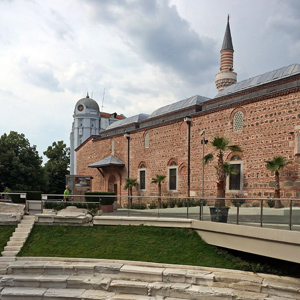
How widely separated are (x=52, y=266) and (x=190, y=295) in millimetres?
4801

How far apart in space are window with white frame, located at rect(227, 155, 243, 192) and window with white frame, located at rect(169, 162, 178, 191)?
15.5ft

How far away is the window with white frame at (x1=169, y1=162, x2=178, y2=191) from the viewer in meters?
21.4

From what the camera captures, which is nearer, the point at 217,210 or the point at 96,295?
the point at 96,295

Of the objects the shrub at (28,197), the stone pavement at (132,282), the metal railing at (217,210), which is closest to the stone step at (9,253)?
the stone pavement at (132,282)

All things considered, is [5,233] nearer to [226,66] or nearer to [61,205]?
[61,205]

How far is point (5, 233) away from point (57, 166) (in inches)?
1460

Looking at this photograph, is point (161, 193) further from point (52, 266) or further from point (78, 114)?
point (78, 114)

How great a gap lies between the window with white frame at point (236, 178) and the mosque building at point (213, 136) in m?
0.06

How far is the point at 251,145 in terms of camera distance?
16.6 metres

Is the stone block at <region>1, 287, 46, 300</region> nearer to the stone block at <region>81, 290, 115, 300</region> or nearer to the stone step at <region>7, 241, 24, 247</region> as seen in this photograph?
the stone block at <region>81, 290, 115, 300</region>

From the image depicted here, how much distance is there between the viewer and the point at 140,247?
11023 mm

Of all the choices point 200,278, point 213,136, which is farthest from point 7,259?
point 213,136

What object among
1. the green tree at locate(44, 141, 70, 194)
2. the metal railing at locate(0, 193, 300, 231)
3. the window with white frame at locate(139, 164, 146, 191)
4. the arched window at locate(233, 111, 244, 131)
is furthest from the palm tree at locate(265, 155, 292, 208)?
the green tree at locate(44, 141, 70, 194)

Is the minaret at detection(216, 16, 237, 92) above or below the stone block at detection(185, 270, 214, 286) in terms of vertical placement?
above
